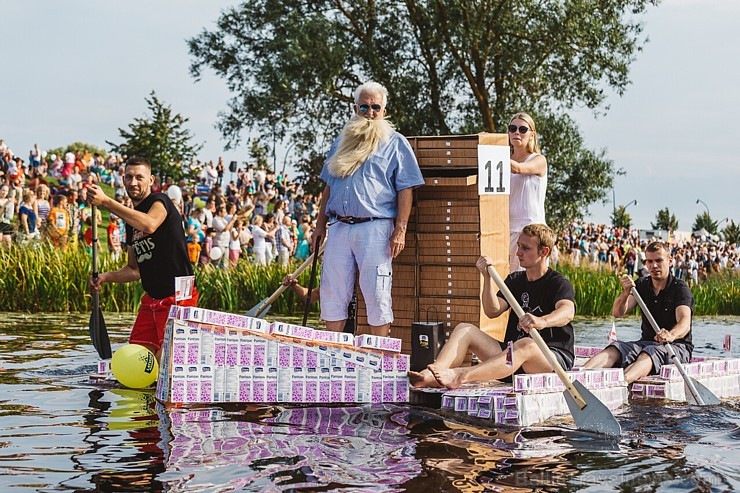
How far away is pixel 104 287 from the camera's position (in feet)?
50.0

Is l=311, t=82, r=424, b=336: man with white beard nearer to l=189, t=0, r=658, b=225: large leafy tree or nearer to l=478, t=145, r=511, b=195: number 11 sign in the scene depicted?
l=478, t=145, r=511, b=195: number 11 sign

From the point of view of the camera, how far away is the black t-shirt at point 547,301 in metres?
6.58

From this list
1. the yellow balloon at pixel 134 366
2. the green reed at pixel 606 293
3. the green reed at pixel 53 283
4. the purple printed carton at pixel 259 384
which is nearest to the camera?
the purple printed carton at pixel 259 384

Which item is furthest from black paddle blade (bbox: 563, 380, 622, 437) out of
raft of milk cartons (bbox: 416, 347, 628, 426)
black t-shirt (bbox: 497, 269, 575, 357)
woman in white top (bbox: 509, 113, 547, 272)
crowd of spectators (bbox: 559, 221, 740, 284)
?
crowd of spectators (bbox: 559, 221, 740, 284)

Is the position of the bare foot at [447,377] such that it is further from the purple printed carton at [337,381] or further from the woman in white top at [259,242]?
the woman in white top at [259,242]

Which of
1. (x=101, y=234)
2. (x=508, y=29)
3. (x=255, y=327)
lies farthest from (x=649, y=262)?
(x=101, y=234)

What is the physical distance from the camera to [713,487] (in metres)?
4.43

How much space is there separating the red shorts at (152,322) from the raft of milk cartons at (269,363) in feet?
3.08

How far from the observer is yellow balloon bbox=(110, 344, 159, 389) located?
22.9 feet

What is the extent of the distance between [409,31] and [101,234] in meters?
12.6

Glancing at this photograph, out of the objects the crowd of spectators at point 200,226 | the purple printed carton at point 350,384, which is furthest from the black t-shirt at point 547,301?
the crowd of spectators at point 200,226

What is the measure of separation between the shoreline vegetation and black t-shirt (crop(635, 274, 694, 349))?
8884mm

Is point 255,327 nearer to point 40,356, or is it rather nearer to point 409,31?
point 40,356

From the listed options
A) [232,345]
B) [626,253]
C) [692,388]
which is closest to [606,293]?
[692,388]
